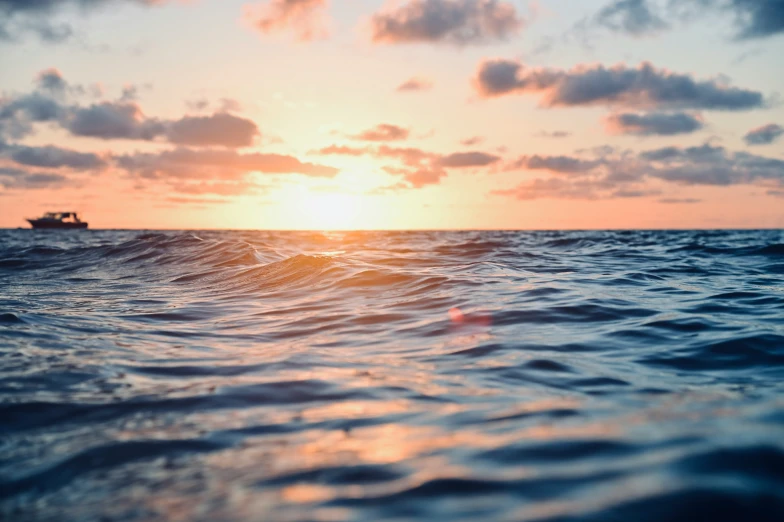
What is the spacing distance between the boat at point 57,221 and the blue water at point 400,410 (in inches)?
4500

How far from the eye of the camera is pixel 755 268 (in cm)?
1644

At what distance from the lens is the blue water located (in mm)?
2740

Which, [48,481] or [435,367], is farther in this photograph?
[435,367]

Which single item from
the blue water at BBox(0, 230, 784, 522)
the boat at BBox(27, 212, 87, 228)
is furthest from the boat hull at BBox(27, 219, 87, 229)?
the blue water at BBox(0, 230, 784, 522)

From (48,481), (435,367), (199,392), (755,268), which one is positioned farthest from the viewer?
(755,268)

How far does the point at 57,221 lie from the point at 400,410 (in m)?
123

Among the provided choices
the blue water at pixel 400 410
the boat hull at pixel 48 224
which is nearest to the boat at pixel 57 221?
the boat hull at pixel 48 224

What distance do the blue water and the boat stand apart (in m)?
114

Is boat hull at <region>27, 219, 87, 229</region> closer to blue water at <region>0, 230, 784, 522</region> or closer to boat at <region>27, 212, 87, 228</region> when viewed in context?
boat at <region>27, 212, 87, 228</region>

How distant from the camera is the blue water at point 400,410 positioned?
2740mm

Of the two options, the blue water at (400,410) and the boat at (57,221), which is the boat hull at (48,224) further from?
the blue water at (400,410)

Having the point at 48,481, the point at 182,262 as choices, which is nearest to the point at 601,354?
the point at 48,481

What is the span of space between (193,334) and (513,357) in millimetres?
4271

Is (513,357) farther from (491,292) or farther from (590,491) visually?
(491,292)
